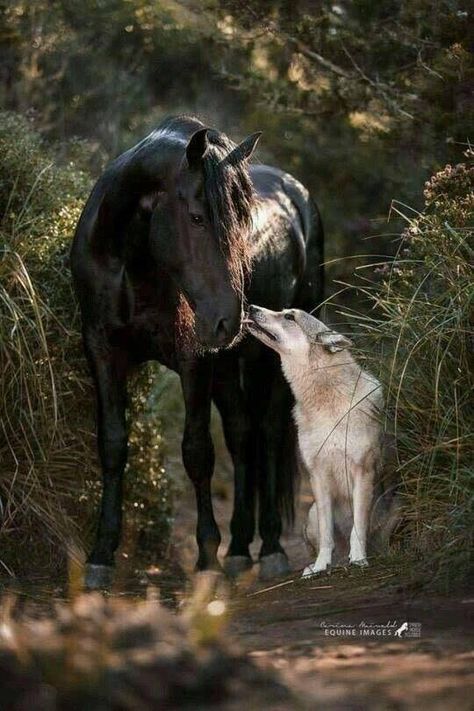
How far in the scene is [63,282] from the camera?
7254 mm

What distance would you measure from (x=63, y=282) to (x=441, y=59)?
96.6 inches

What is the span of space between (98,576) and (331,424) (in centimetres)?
141

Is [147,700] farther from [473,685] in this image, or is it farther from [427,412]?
[427,412]

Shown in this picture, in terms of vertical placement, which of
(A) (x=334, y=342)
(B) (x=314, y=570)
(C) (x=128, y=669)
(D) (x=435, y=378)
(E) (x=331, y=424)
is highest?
(C) (x=128, y=669)

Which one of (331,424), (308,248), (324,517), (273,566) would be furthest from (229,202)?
(308,248)

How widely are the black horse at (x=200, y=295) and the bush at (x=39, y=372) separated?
0.26 m

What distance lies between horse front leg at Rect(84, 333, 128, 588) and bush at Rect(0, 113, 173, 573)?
0.73 feet

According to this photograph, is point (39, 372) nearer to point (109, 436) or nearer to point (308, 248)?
point (109, 436)

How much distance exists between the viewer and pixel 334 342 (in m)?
6.48

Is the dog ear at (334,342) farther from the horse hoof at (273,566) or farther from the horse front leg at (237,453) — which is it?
the horse hoof at (273,566)

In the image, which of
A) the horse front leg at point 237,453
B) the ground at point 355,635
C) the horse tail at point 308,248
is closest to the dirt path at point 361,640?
the ground at point 355,635

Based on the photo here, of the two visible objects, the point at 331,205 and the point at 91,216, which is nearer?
the point at 91,216

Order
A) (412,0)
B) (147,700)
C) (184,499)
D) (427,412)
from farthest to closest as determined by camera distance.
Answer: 1. (184,499)
2. (412,0)
3. (427,412)
4. (147,700)

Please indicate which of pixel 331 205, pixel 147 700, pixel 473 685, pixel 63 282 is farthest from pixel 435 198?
pixel 331 205
